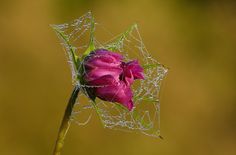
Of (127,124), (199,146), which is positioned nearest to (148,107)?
(199,146)

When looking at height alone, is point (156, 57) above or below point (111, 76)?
below

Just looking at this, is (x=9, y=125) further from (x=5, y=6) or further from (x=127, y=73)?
(x=127, y=73)

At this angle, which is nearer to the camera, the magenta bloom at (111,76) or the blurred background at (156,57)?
the magenta bloom at (111,76)

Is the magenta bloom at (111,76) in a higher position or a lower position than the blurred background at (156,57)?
higher

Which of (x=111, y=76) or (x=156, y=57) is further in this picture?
(x=156, y=57)
